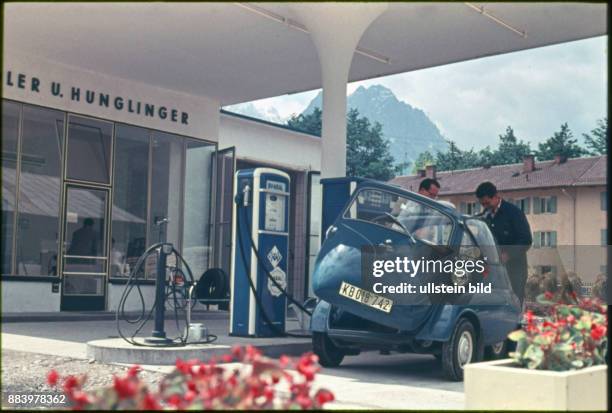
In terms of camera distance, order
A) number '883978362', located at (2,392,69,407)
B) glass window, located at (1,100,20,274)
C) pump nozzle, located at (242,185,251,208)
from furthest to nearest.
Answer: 1. glass window, located at (1,100,20,274)
2. pump nozzle, located at (242,185,251,208)
3. number '883978362', located at (2,392,69,407)

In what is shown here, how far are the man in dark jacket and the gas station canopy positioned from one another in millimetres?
2780

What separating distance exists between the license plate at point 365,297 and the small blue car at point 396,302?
1 centimetres

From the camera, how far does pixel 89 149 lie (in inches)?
677

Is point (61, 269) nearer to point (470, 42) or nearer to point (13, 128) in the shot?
point (13, 128)

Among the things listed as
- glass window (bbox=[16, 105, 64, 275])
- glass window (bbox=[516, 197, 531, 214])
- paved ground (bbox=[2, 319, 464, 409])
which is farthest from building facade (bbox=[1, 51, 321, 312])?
glass window (bbox=[516, 197, 531, 214])

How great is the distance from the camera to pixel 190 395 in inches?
165

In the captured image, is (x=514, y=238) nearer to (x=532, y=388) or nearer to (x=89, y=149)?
(x=532, y=388)

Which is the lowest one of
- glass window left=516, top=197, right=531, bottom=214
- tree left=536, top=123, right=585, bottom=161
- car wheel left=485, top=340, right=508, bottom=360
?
car wheel left=485, top=340, right=508, bottom=360

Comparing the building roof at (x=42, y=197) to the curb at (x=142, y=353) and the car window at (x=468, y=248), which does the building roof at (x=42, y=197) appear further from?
the car window at (x=468, y=248)

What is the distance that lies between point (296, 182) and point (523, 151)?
76.5 m

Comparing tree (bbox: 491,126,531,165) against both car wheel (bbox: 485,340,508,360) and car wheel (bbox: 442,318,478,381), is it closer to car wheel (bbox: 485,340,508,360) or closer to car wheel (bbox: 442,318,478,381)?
car wheel (bbox: 485,340,508,360)

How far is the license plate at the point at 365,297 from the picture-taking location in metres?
8.87

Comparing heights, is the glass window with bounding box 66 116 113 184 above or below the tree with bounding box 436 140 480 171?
below

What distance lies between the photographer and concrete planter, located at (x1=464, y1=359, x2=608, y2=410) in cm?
558
